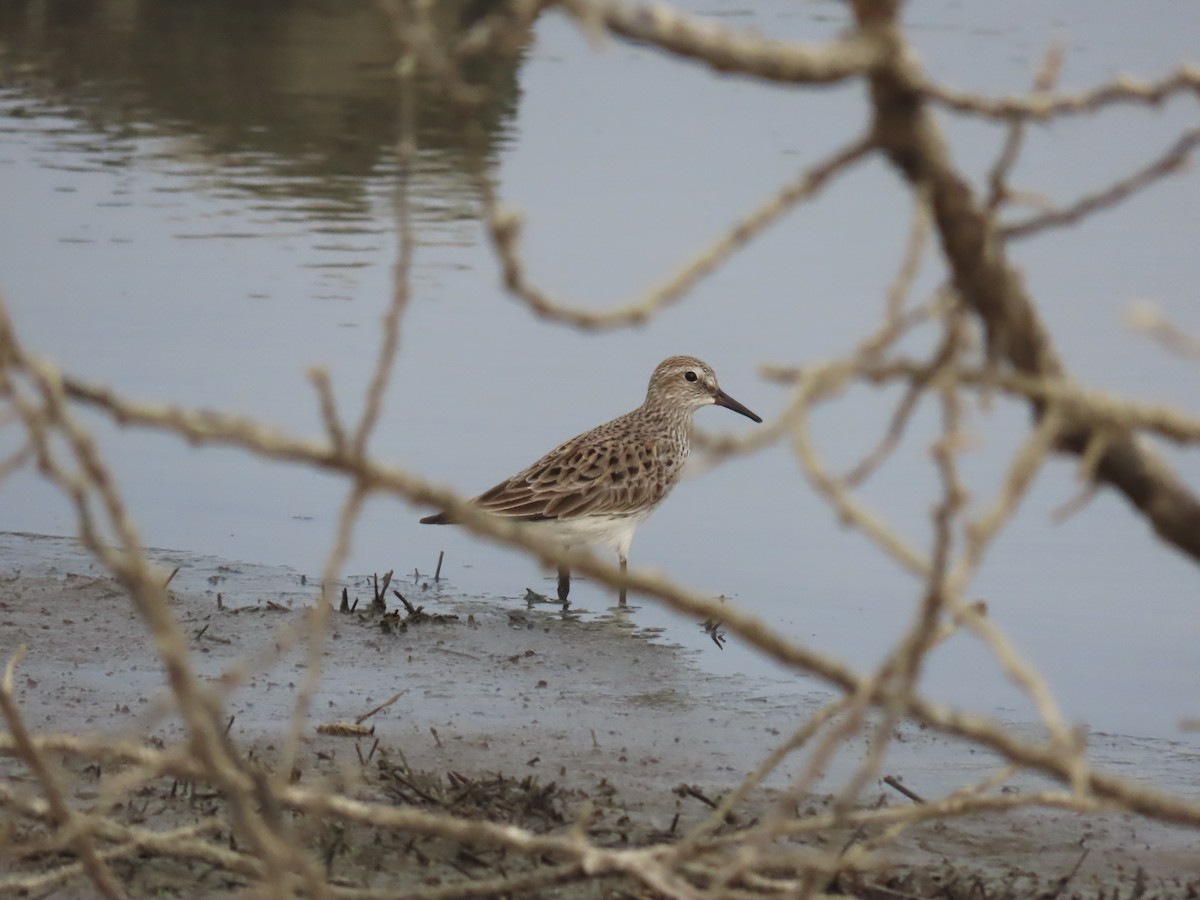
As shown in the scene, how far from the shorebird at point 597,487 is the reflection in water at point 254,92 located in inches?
231

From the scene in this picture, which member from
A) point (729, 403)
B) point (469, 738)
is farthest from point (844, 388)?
point (729, 403)

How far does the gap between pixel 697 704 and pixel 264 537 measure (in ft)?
9.67

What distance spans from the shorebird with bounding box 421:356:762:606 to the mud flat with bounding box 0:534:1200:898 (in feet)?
2.15

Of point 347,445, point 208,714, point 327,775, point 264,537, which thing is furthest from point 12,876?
point 264,537

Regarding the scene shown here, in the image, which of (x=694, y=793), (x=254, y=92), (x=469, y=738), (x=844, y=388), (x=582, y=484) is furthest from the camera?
(x=254, y=92)

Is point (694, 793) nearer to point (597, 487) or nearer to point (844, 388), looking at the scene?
point (844, 388)

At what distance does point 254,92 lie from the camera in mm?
19547

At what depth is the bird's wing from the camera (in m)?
9.33

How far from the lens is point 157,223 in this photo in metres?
15.0

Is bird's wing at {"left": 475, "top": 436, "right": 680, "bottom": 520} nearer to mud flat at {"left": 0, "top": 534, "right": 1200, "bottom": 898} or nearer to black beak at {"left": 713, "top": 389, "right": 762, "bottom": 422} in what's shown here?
mud flat at {"left": 0, "top": 534, "right": 1200, "bottom": 898}

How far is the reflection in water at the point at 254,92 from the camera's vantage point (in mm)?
16672

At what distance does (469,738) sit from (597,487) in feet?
9.97

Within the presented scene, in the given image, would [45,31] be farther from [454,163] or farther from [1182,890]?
[1182,890]

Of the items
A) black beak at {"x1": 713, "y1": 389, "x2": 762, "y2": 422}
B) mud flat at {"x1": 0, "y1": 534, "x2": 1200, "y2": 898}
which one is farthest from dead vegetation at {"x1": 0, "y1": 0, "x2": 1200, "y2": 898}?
black beak at {"x1": 713, "y1": 389, "x2": 762, "y2": 422}
